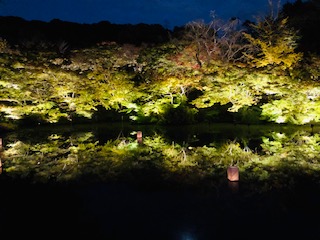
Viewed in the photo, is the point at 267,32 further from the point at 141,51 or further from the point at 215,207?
the point at 215,207

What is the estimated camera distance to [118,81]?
51.2 feet

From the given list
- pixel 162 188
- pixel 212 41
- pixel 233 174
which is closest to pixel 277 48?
pixel 212 41

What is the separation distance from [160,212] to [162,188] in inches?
44.1

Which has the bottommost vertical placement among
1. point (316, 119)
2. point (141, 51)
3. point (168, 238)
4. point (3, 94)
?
point (168, 238)

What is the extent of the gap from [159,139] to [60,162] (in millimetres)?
4173

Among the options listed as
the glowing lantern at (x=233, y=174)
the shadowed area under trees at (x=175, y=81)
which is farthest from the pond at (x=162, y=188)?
the shadowed area under trees at (x=175, y=81)

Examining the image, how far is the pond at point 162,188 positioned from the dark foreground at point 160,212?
1 centimetres

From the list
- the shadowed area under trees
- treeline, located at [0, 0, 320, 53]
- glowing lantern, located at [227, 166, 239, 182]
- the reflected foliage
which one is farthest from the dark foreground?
treeline, located at [0, 0, 320, 53]

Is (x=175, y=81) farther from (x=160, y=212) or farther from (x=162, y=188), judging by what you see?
(x=160, y=212)

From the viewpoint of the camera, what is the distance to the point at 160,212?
4648 millimetres

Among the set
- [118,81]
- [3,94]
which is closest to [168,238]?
[118,81]

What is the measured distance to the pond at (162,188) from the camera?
378 centimetres

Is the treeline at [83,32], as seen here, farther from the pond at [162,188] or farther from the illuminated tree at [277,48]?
the pond at [162,188]

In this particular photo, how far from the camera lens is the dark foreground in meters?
3.46
